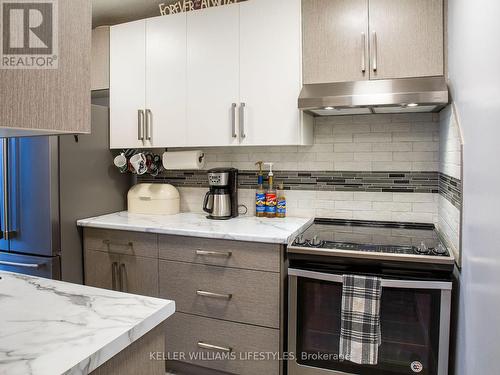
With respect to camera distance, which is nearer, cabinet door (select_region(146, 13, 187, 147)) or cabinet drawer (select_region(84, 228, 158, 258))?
cabinet drawer (select_region(84, 228, 158, 258))

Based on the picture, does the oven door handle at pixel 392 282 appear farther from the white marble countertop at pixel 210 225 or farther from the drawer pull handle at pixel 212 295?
the drawer pull handle at pixel 212 295

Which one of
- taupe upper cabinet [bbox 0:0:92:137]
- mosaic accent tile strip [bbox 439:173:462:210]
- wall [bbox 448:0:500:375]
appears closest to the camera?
taupe upper cabinet [bbox 0:0:92:137]

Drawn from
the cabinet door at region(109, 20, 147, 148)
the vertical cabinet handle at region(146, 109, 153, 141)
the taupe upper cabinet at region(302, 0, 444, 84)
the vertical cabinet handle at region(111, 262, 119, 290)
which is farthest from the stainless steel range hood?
the vertical cabinet handle at region(111, 262, 119, 290)

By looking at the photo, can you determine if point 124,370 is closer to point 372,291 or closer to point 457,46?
point 372,291

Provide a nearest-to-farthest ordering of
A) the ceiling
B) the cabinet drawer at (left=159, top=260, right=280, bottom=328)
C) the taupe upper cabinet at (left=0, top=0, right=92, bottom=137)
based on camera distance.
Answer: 1. the taupe upper cabinet at (left=0, top=0, right=92, bottom=137)
2. the cabinet drawer at (left=159, top=260, right=280, bottom=328)
3. the ceiling

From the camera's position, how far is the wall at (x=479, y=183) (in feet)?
3.60

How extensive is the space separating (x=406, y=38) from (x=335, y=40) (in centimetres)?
37

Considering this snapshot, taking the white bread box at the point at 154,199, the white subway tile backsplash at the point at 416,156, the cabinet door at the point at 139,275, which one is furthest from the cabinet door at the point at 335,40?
the cabinet door at the point at 139,275

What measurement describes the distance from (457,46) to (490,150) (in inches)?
29.3

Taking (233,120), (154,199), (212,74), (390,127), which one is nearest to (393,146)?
(390,127)

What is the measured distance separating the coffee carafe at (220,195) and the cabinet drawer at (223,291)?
465 millimetres

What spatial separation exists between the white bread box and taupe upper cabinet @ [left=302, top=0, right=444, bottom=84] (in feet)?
4.13

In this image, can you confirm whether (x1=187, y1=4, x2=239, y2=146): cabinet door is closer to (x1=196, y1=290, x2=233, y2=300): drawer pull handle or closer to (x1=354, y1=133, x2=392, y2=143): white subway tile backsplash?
(x1=354, y1=133, x2=392, y2=143): white subway tile backsplash

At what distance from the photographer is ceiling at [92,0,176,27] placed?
2637 mm
